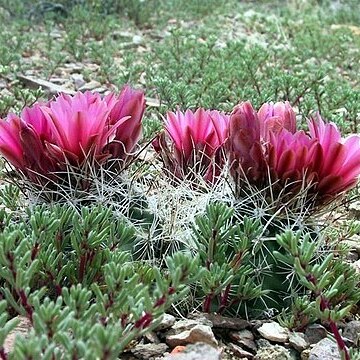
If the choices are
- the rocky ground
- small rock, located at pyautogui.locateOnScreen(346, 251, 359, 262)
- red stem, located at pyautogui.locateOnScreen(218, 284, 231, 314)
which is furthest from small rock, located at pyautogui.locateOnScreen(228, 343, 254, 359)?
small rock, located at pyautogui.locateOnScreen(346, 251, 359, 262)

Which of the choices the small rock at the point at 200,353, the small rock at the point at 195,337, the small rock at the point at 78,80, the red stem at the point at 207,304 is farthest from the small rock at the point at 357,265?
the small rock at the point at 78,80

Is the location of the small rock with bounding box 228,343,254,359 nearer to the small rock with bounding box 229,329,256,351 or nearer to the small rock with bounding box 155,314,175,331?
the small rock with bounding box 229,329,256,351

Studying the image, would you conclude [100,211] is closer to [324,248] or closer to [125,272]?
[125,272]

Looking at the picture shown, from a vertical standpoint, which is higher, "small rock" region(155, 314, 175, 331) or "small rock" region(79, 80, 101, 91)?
"small rock" region(79, 80, 101, 91)

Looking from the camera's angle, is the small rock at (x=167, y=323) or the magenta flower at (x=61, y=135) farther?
the magenta flower at (x=61, y=135)

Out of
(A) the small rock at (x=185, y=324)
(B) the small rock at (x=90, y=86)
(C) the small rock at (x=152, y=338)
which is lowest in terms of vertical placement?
(C) the small rock at (x=152, y=338)

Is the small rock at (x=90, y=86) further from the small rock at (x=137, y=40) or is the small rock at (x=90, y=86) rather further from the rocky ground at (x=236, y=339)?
the rocky ground at (x=236, y=339)

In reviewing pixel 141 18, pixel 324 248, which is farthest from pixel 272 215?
pixel 141 18
